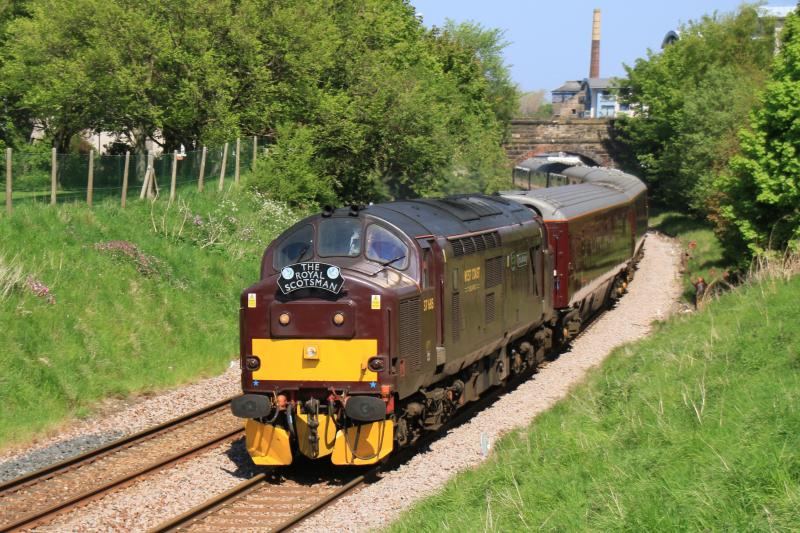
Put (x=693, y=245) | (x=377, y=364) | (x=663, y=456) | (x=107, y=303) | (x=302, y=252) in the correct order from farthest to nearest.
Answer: (x=693, y=245) < (x=107, y=303) < (x=302, y=252) < (x=377, y=364) < (x=663, y=456)

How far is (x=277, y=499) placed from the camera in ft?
40.8

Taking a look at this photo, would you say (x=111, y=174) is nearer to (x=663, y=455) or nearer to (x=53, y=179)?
(x=53, y=179)

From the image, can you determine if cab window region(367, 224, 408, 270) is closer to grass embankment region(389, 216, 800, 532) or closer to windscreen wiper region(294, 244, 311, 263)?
windscreen wiper region(294, 244, 311, 263)

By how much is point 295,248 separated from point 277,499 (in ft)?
11.0

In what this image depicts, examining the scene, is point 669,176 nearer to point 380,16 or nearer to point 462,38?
point 462,38

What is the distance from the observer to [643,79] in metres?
73.8

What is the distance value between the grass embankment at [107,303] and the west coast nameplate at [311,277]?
5.37 m

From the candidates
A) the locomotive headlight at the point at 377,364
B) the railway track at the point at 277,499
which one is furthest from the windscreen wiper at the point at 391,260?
the railway track at the point at 277,499

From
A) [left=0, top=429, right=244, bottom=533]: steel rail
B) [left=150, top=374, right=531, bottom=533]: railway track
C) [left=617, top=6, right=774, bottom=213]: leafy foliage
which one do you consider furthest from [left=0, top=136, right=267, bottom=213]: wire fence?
[left=617, top=6, right=774, bottom=213]: leafy foliage

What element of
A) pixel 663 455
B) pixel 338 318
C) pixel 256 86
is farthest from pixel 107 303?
pixel 256 86

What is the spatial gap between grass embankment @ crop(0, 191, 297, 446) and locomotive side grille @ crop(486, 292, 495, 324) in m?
6.57

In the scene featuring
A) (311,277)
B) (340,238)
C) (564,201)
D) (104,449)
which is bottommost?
(104,449)

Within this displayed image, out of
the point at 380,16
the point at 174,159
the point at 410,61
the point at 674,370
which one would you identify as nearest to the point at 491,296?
the point at 674,370

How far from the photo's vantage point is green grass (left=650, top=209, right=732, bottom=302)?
37.2 m
